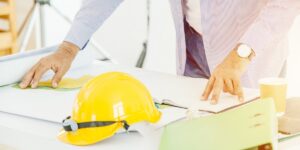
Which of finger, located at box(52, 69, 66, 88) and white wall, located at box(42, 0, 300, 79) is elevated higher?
finger, located at box(52, 69, 66, 88)

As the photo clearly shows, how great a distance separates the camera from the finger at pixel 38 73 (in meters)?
1.58

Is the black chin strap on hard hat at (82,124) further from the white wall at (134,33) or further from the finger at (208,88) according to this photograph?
the white wall at (134,33)

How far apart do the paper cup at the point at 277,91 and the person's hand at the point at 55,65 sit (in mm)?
652

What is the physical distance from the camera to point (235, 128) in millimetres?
1021

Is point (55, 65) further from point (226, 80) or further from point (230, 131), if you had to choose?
point (230, 131)

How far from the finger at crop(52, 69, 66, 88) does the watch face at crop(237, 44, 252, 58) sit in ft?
1.86

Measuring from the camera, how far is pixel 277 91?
124cm

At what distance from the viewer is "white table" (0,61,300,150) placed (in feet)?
3.62

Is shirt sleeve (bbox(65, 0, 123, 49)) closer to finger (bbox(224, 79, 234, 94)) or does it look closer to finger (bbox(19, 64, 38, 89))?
finger (bbox(19, 64, 38, 89))

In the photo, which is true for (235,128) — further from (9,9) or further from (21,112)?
(9,9)

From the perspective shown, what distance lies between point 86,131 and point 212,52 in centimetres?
71

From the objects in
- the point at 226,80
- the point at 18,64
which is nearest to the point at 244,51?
the point at 226,80

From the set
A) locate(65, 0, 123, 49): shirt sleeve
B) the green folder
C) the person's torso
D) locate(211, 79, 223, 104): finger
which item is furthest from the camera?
locate(65, 0, 123, 49): shirt sleeve

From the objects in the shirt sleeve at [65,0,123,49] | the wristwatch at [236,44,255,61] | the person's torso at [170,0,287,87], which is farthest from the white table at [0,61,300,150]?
the person's torso at [170,0,287,87]
